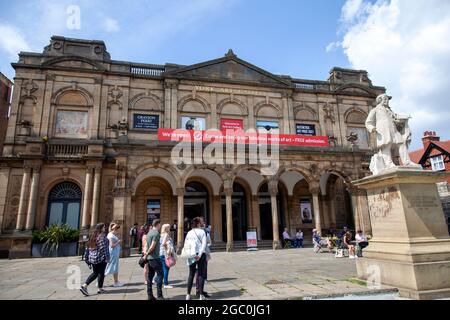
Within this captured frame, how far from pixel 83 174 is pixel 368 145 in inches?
942

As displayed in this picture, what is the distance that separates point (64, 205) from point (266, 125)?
16.5 meters

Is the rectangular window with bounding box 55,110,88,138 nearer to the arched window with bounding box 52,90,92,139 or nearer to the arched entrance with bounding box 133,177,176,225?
the arched window with bounding box 52,90,92,139

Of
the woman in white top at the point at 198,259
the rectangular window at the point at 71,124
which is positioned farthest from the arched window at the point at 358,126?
the woman in white top at the point at 198,259

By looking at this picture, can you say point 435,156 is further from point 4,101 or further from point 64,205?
point 4,101

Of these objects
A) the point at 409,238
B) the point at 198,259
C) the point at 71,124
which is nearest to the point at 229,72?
the point at 71,124

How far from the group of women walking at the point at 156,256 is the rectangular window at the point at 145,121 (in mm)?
14512

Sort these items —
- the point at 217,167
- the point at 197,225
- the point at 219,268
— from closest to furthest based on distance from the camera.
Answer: the point at 197,225, the point at 219,268, the point at 217,167

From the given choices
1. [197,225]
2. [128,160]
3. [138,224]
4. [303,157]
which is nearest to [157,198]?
[138,224]

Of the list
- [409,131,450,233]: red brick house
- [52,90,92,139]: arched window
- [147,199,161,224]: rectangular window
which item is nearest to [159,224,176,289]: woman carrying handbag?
[147,199,161,224]: rectangular window

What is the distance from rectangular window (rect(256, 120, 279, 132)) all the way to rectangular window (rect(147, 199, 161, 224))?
10.2 m

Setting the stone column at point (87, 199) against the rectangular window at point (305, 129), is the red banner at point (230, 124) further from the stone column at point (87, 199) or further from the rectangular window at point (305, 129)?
the stone column at point (87, 199)

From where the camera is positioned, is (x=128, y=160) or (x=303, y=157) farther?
(x=303, y=157)

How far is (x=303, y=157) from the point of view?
62.1 feet

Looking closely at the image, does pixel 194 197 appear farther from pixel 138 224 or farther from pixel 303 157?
pixel 303 157
